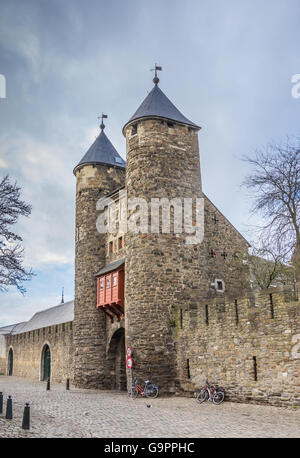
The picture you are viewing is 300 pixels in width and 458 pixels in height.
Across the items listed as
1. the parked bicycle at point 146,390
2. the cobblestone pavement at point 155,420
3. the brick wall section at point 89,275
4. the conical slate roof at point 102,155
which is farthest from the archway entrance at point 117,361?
the conical slate roof at point 102,155

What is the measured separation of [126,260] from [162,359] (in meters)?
4.44

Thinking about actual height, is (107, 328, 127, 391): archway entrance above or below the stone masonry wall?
below

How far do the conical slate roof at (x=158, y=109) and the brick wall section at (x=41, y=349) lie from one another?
14.2 m

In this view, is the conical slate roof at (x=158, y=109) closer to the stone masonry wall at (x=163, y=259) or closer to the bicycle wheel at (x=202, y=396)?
the stone masonry wall at (x=163, y=259)

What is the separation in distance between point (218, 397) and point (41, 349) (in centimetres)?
2183

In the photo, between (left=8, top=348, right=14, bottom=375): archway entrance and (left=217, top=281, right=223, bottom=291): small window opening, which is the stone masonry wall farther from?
(left=8, top=348, right=14, bottom=375): archway entrance

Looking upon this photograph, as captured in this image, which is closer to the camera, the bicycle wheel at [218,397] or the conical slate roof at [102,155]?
the bicycle wheel at [218,397]

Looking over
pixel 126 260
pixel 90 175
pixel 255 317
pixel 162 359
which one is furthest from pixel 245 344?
pixel 90 175

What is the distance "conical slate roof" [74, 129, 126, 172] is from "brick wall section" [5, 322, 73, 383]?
33.5ft

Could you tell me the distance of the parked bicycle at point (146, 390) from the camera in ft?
56.5

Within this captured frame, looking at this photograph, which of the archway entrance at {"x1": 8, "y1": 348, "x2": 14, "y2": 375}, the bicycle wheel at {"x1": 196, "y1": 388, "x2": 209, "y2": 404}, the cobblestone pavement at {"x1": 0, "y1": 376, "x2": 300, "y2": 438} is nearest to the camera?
the cobblestone pavement at {"x1": 0, "y1": 376, "x2": 300, "y2": 438}

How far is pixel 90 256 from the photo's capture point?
24.1 metres

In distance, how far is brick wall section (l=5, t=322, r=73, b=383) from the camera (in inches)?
1118

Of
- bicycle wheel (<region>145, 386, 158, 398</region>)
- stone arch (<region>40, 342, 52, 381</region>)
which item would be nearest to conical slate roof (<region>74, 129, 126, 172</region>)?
bicycle wheel (<region>145, 386, 158, 398</region>)
